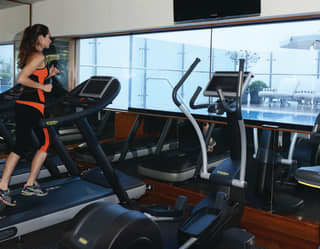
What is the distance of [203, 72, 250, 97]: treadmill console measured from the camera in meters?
2.73

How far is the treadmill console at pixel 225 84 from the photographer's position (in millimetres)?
2732

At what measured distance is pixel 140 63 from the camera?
511 cm

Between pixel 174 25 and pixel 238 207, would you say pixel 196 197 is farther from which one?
pixel 174 25

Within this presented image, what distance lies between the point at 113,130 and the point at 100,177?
1.54 m

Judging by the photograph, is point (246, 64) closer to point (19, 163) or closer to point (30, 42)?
point (30, 42)

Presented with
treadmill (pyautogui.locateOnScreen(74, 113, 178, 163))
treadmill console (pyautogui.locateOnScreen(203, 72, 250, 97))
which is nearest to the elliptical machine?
treadmill console (pyautogui.locateOnScreen(203, 72, 250, 97))

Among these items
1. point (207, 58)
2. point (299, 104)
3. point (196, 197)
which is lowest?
point (196, 197)

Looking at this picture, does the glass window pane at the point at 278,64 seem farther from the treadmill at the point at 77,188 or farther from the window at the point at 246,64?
the treadmill at the point at 77,188

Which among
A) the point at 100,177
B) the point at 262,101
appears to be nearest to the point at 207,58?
the point at 262,101

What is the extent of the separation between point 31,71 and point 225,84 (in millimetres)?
1571

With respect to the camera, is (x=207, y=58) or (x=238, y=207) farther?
(x=207, y=58)

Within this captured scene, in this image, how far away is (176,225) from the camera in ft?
9.27

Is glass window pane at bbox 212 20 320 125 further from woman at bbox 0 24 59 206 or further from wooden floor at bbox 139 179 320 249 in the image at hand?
woman at bbox 0 24 59 206

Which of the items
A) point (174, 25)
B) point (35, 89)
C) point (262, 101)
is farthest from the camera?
point (174, 25)
